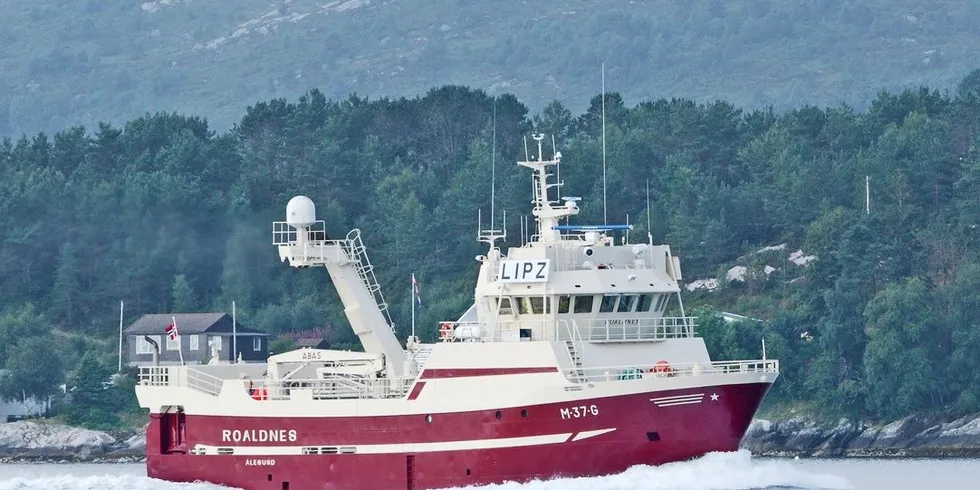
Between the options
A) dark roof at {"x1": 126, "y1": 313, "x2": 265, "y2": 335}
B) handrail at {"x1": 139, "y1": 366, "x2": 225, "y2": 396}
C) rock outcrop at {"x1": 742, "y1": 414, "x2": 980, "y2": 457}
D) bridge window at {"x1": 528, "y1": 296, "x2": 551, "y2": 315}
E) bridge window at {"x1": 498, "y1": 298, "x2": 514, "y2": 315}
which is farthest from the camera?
dark roof at {"x1": 126, "y1": 313, "x2": 265, "y2": 335}

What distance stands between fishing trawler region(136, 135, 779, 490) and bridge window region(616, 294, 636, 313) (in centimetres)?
2

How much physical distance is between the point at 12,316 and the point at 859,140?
40.2 metres

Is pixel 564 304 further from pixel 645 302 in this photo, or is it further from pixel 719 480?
pixel 719 480

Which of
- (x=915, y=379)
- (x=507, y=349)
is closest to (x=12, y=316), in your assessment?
(x=915, y=379)

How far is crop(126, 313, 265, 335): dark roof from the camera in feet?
271

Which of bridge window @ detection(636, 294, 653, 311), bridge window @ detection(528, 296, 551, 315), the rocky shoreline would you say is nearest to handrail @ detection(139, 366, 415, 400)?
bridge window @ detection(528, 296, 551, 315)

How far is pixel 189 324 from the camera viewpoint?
83562 millimetres

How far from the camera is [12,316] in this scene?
90062 mm

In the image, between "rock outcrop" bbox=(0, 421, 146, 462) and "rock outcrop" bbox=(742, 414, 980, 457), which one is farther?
"rock outcrop" bbox=(0, 421, 146, 462)

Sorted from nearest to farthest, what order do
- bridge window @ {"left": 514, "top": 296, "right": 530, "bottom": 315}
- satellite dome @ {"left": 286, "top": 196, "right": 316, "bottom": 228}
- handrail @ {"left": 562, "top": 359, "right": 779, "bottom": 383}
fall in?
1. handrail @ {"left": 562, "top": 359, "right": 779, "bottom": 383}
2. bridge window @ {"left": 514, "top": 296, "right": 530, "bottom": 315}
3. satellite dome @ {"left": 286, "top": 196, "right": 316, "bottom": 228}

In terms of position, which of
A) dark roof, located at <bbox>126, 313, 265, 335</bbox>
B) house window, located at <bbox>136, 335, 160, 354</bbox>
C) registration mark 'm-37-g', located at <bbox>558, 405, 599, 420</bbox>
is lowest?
registration mark 'm-37-g', located at <bbox>558, 405, 599, 420</bbox>

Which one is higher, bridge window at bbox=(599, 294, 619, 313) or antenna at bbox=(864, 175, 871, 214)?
antenna at bbox=(864, 175, 871, 214)

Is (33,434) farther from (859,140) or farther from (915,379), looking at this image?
(859,140)

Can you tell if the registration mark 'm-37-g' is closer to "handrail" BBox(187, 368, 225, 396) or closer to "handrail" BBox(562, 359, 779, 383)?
"handrail" BBox(562, 359, 779, 383)
